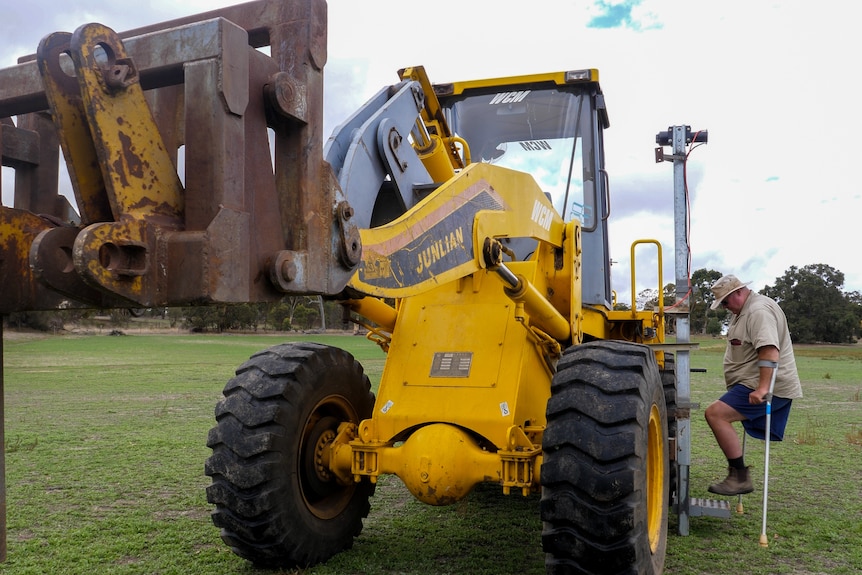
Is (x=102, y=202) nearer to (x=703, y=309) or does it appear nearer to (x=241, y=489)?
(x=241, y=489)

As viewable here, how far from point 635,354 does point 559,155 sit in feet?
7.76

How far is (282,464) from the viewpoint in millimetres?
4656

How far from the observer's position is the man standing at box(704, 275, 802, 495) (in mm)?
6059

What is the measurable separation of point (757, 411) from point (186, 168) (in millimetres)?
5279

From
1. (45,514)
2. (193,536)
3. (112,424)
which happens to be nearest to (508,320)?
(193,536)

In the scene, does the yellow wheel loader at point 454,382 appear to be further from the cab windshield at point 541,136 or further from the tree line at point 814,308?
the tree line at point 814,308

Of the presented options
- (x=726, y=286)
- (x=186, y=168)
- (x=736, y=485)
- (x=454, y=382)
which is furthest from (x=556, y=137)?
(x=186, y=168)

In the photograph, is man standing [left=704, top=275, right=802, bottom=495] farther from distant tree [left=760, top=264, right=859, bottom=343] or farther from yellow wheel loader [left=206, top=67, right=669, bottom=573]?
distant tree [left=760, top=264, right=859, bottom=343]

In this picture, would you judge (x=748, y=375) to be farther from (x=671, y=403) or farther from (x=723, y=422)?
(x=671, y=403)

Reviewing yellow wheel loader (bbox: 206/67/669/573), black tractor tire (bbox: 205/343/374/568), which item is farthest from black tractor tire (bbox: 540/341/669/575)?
black tractor tire (bbox: 205/343/374/568)

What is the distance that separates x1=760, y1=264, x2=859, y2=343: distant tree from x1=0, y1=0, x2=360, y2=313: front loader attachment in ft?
273

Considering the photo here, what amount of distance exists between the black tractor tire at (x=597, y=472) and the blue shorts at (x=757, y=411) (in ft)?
8.08

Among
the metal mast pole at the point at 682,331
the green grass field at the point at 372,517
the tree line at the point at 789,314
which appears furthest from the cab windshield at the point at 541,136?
the tree line at the point at 789,314

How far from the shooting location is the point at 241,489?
458cm
